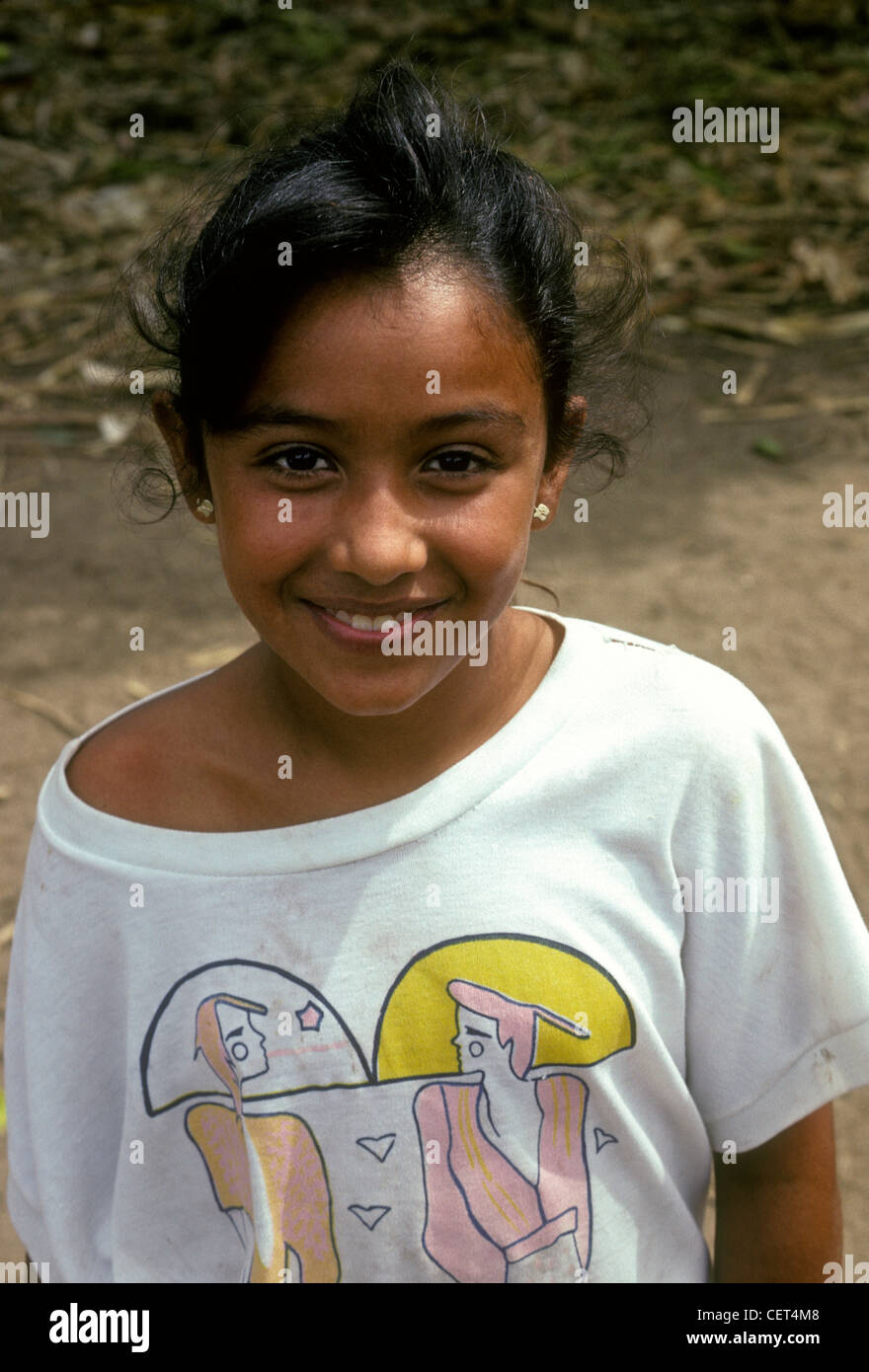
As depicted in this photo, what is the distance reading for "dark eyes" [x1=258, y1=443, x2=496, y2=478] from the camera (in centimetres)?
113

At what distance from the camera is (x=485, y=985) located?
1.27 metres

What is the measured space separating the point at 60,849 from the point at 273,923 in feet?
0.76

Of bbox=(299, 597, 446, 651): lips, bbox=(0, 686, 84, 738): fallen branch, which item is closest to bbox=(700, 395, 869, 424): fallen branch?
bbox=(0, 686, 84, 738): fallen branch

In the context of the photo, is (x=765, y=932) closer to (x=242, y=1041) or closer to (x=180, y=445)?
(x=242, y=1041)

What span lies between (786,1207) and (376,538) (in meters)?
0.82

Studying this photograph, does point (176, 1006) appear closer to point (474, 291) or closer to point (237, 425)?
point (237, 425)

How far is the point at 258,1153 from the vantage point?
1.30 m

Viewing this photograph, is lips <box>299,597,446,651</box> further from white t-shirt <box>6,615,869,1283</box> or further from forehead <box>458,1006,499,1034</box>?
forehead <box>458,1006,499,1034</box>

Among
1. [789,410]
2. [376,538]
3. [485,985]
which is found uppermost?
[789,410]

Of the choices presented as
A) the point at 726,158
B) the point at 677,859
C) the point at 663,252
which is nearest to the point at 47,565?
the point at 663,252

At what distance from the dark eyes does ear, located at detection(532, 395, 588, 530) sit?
0.55ft

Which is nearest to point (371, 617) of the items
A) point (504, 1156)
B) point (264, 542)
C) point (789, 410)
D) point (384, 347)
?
point (264, 542)

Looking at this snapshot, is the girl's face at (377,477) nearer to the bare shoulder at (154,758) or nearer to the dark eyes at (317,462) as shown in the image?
the dark eyes at (317,462)

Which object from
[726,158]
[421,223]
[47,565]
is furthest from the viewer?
[726,158]
